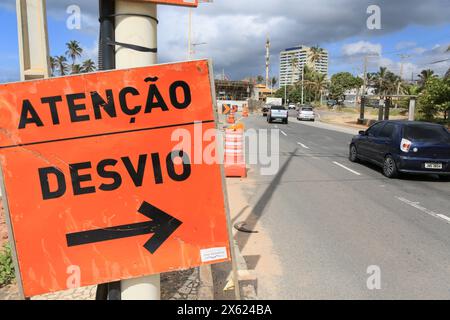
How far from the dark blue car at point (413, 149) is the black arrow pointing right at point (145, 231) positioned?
28.1 feet

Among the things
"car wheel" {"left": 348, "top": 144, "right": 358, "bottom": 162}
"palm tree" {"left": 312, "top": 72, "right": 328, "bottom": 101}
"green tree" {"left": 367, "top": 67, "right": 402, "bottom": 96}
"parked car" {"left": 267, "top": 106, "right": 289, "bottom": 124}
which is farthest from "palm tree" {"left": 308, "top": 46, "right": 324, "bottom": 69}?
"car wheel" {"left": 348, "top": 144, "right": 358, "bottom": 162}

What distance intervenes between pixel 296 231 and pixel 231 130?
15.7 feet

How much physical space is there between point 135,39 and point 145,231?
130 cm

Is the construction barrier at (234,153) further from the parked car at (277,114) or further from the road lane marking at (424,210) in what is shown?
the parked car at (277,114)

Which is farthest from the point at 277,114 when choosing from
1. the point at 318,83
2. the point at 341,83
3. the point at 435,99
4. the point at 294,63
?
the point at 294,63

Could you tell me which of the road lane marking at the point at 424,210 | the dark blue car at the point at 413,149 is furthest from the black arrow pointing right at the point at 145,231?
the dark blue car at the point at 413,149

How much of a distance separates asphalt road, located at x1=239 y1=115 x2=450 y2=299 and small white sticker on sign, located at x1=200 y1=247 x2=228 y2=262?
1272 mm

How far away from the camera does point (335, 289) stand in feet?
13.1

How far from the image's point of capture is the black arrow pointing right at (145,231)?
2.61 meters

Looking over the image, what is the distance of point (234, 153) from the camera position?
985 centimetres

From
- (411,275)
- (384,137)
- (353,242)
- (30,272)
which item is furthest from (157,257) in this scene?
(384,137)

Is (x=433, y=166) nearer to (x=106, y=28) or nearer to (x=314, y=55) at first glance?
(x=106, y=28)

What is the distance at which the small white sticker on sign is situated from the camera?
2.81m
